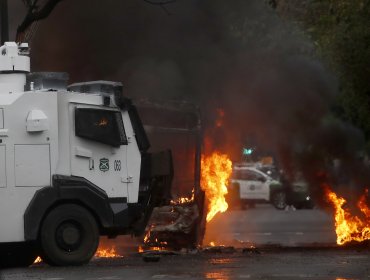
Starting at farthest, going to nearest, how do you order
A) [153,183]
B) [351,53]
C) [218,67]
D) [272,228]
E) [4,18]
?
[272,228] < [351,53] < [218,67] < [4,18] < [153,183]

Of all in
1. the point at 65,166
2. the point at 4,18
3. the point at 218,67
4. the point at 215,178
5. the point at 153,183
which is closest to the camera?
the point at 65,166

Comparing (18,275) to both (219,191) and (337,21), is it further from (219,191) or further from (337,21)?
(337,21)

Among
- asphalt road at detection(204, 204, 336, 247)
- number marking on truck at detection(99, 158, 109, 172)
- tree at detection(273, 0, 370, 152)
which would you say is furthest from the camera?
tree at detection(273, 0, 370, 152)

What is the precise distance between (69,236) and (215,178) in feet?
12.8

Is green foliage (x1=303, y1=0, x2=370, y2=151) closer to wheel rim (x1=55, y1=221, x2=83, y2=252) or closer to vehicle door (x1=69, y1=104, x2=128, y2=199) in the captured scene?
vehicle door (x1=69, y1=104, x2=128, y2=199)

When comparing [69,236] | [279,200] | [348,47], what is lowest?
[279,200]

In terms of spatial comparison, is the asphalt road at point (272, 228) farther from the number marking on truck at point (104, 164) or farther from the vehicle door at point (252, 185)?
the number marking on truck at point (104, 164)

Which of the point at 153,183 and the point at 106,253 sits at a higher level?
the point at 153,183

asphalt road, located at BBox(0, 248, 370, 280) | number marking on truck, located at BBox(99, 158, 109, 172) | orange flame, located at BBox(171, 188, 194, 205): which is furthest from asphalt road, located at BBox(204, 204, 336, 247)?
number marking on truck, located at BBox(99, 158, 109, 172)

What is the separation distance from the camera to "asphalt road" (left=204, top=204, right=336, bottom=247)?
2019 cm

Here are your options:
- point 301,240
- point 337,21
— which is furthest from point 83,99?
point 337,21

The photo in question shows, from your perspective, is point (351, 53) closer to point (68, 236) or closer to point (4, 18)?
point (4, 18)

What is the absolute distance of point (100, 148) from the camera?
14.2 metres

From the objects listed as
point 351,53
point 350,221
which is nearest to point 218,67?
point 350,221
